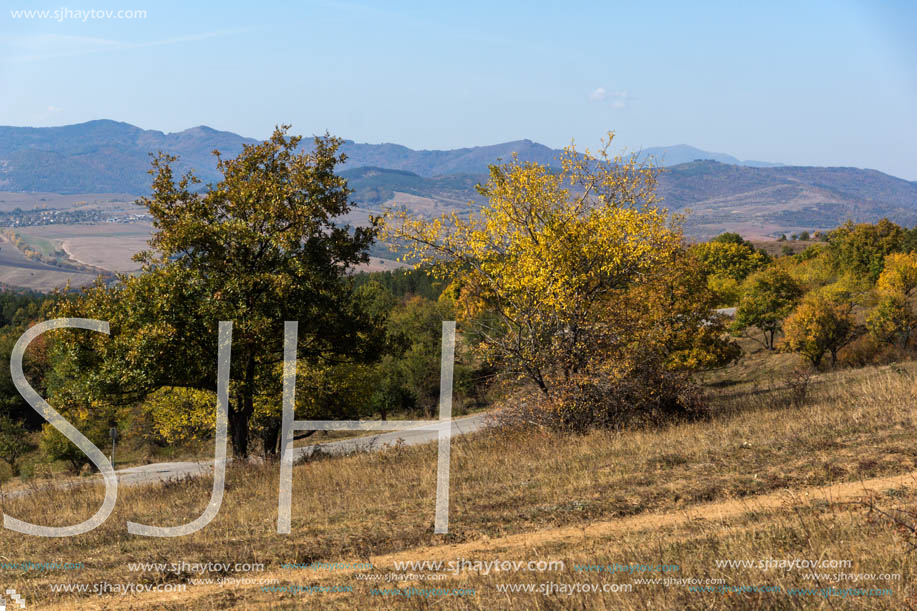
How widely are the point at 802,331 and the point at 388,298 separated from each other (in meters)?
56.1

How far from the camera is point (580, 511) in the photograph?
33.2ft

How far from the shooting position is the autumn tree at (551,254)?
17.9m

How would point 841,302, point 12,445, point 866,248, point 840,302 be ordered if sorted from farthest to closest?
point 866,248 < point 840,302 < point 841,302 < point 12,445

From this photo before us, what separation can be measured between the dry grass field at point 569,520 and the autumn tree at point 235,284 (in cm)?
352

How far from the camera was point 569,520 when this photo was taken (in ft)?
32.3

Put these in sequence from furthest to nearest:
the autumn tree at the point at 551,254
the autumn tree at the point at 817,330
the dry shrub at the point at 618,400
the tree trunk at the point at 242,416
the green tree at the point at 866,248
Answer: the green tree at the point at 866,248 < the autumn tree at the point at 817,330 < the tree trunk at the point at 242,416 < the autumn tree at the point at 551,254 < the dry shrub at the point at 618,400

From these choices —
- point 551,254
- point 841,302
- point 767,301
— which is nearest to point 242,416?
point 551,254

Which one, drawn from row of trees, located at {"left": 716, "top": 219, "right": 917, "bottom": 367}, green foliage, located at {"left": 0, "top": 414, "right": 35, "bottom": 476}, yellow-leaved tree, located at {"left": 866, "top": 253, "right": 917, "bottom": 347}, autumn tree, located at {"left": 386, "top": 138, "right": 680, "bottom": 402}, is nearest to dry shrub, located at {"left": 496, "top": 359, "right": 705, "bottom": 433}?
autumn tree, located at {"left": 386, "top": 138, "right": 680, "bottom": 402}

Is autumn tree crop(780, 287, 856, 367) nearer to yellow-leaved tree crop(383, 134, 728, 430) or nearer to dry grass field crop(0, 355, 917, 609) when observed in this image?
yellow-leaved tree crop(383, 134, 728, 430)

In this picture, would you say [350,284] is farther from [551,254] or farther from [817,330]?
[817,330]

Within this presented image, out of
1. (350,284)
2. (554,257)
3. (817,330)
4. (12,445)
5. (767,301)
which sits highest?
(554,257)

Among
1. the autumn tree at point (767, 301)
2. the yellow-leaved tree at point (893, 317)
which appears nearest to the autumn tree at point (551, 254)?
the yellow-leaved tree at point (893, 317)

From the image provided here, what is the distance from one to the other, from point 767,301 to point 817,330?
1037cm

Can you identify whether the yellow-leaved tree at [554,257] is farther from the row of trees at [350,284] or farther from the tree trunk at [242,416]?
the tree trunk at [242,416]
